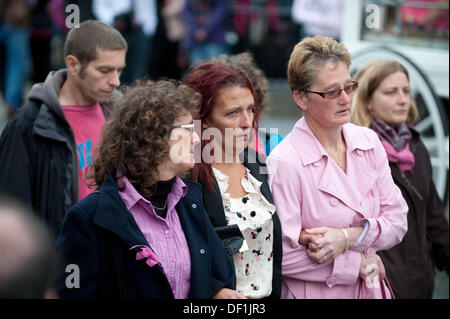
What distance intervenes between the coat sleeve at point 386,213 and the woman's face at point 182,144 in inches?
32.5

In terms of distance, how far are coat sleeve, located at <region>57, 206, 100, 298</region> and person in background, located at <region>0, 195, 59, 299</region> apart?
81 centimetres

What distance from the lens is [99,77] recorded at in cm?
360

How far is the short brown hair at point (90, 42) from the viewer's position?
3602 mm

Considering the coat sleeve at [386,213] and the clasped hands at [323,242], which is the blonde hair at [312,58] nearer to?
the coat sleeve at [386,213]

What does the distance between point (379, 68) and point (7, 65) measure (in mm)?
6622

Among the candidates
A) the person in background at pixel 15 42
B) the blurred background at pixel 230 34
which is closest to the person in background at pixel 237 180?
the blurred background at pixel 230 34

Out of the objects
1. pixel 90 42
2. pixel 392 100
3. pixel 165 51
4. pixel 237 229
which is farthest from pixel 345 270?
pixel 165 51

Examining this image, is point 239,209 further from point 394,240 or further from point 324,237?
point 394,240

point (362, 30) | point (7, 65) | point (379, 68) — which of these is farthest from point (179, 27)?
point (379, 68)

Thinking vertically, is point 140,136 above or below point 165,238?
above

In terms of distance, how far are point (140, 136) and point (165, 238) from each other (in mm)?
365

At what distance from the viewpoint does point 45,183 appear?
11.0ft

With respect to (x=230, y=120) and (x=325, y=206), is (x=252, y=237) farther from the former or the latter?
(x=230, y=120)

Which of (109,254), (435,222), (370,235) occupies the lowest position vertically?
(435,222)
